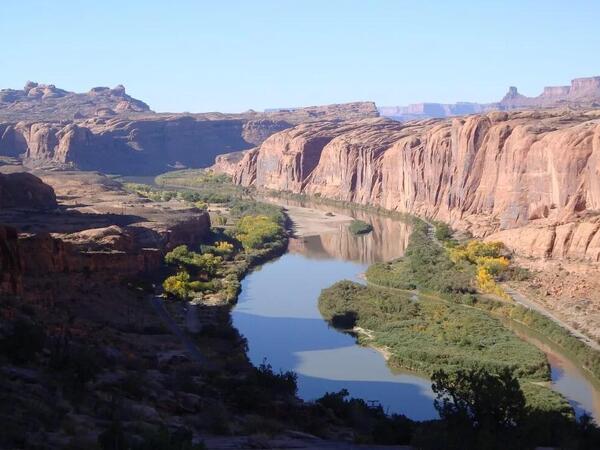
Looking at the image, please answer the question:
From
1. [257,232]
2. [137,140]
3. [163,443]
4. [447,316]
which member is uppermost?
[137,140]

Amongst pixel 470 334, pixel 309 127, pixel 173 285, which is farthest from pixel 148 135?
pixel 470 334

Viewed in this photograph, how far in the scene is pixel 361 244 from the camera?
214 feet

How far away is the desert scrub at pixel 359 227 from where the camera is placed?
70.7m

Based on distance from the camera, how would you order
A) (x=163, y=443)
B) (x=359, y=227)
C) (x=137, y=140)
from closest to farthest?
(x=163, y=443), (x=359, y=227), (x=137, y=140)

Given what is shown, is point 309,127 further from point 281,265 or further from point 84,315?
point 84,315

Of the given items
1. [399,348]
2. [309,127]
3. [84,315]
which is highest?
[309,127]

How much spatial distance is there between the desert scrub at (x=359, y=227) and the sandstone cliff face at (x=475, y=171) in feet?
20.9

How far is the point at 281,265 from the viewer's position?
184ft

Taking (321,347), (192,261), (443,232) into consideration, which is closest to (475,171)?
(443,232)

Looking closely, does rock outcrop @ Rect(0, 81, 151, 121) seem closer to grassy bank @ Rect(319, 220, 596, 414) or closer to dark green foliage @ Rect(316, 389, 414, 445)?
grassy bank @ Rect(319, 220, 596, 414)

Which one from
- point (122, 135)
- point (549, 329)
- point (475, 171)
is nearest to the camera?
point (549, 329)

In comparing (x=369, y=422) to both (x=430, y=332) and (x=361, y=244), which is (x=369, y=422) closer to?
(x=430, y=332)

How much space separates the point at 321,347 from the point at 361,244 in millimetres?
30807

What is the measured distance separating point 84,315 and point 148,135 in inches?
4568
